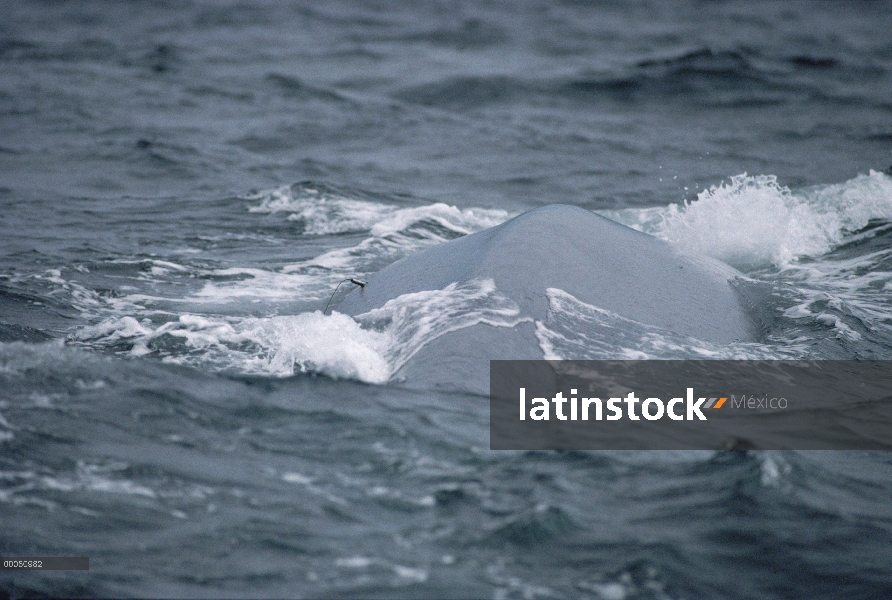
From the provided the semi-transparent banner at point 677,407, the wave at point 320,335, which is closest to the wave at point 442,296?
the wave at point 320,335

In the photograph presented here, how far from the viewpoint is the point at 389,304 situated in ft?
22.0

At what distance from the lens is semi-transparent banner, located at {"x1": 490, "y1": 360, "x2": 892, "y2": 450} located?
5.19m

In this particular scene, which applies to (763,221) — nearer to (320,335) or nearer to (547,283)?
(547,283)

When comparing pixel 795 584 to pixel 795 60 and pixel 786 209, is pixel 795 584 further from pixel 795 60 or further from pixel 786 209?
pixel 795 60

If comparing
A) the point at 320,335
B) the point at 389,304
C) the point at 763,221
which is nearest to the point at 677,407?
the point at 389,304

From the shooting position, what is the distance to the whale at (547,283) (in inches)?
224

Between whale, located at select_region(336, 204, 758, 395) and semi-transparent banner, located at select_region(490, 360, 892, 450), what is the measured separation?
0.78 ft

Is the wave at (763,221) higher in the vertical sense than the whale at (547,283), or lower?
higher

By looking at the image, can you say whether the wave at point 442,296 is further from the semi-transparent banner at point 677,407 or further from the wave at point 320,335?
the semi-transparent banner at point 677,407

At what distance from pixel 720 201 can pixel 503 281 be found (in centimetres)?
506

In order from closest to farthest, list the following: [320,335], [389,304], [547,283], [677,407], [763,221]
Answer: [677,407], [547,283], [320,335], [389,304], [763,221]

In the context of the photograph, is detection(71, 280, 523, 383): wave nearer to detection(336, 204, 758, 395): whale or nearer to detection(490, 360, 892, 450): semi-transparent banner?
detection(336, 204, 758, 395): whale

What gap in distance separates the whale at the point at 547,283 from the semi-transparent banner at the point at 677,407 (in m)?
0.24

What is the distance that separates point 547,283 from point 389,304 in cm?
111
